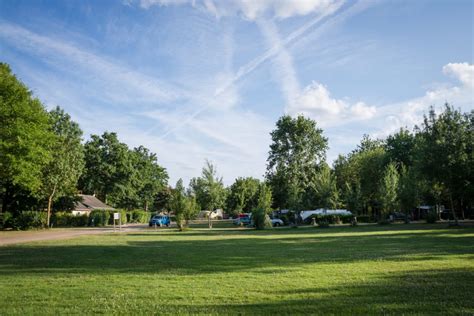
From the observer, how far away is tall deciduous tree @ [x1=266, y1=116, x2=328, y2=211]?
67.2 metres

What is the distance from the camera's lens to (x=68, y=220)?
52281 millimetres

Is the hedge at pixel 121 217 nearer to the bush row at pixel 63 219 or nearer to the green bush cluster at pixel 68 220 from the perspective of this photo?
the bush row at pixel 63 219

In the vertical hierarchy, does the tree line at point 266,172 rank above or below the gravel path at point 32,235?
above

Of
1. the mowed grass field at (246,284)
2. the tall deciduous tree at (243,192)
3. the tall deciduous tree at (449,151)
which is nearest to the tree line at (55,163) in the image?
the tall deciduous tree at (243,192)

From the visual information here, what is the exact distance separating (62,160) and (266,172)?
121ft

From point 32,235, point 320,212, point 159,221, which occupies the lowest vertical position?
point 32,235

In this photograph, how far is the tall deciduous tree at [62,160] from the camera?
4478 cm

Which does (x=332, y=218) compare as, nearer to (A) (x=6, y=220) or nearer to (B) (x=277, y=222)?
(B) (x=277, y=222)

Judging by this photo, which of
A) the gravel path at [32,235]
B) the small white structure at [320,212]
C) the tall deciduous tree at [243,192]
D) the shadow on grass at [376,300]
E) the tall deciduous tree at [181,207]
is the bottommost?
the gravel path at [32,235]

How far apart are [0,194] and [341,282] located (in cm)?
4660

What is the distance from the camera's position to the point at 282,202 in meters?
70.3

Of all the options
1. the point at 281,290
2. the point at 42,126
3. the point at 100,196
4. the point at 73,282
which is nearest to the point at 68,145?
the point at 42,126

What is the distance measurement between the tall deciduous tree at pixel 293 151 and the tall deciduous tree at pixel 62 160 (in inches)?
1334

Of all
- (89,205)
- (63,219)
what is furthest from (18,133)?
(89,205)
